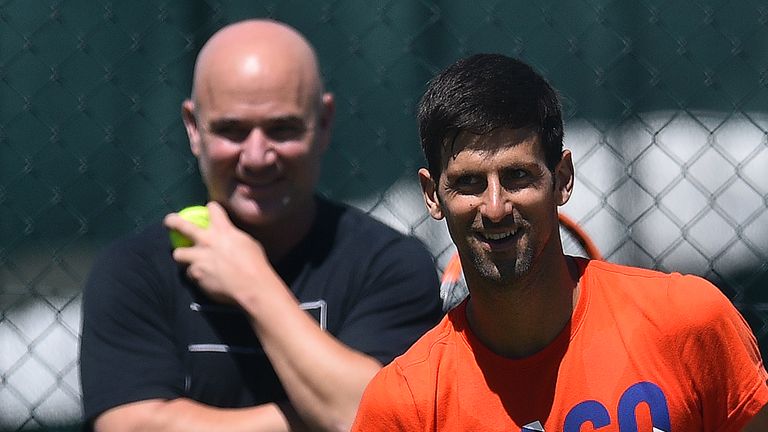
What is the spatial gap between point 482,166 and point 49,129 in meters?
2.20

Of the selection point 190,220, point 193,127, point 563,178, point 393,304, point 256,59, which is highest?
point 256,59

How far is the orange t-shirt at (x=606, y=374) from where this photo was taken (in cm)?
214

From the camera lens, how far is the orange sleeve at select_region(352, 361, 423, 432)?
2.20 metres

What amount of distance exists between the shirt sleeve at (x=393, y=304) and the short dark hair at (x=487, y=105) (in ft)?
1.74

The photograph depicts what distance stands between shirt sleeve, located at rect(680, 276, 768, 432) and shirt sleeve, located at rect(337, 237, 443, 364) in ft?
2.52

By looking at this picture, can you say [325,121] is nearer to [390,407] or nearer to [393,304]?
[393,304]

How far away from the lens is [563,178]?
7.43ft

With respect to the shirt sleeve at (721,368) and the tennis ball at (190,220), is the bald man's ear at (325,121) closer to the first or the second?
the tennis ball at (190,220)

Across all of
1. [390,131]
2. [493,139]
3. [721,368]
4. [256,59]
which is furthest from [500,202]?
[390,131]

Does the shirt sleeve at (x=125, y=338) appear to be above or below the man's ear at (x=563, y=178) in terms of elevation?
below

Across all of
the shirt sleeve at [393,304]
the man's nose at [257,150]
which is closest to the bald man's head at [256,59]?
the man's nose at [257,150]

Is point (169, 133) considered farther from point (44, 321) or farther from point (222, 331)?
point (222, 331)

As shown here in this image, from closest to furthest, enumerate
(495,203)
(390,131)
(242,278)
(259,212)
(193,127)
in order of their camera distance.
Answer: (495,203) → (242,278) → (259,212) → (193,127) → (390,131)

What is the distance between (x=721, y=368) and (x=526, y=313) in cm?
35
